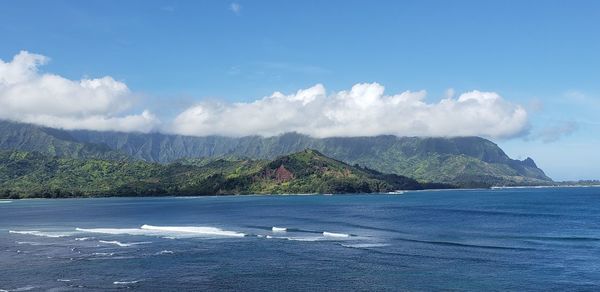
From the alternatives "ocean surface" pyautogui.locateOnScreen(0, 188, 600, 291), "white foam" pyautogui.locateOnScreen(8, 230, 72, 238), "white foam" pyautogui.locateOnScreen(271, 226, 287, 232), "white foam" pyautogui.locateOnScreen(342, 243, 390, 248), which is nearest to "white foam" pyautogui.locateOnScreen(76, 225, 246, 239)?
"ocean surface" pyautogui.locateOnScreen(0, 188, 600, 291)

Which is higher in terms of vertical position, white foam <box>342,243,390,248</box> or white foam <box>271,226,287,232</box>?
white foam <box>271,226,287,232</box>

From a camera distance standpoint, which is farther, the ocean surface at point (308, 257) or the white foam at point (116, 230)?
the white foam at point (116, 230)

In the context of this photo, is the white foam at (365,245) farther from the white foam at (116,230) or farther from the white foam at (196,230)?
the white foam at (116,230)

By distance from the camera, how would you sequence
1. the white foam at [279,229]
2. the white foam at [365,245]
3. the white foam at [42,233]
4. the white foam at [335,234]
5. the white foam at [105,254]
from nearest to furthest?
the white foam at [105,254], the white foam at [365,245], the white foam at [335,234], the white foam at [42,233], the white foam at [279,229]

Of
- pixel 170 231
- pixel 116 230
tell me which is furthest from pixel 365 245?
pixel 116 230

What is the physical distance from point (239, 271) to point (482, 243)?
181 feet

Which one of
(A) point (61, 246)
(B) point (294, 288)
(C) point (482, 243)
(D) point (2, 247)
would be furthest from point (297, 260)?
(D) point (2, 247)

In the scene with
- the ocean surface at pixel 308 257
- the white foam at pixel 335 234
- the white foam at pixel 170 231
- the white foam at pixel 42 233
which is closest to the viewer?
the ocean surface at pixel 308 257

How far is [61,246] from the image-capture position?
116 meters

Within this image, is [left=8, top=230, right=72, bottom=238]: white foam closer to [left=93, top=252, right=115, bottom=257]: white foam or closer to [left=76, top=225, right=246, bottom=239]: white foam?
[left=76, top=225, right=246, bottom=239]: white foam

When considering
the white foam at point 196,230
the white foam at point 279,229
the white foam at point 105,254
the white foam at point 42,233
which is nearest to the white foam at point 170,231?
the white foam at point 196,230

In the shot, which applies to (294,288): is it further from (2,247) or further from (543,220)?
(543,220)

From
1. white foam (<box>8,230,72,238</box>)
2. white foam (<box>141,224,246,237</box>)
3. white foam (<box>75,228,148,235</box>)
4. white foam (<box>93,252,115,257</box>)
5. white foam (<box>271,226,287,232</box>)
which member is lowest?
white foam (<box>93,252,115,257</box>)

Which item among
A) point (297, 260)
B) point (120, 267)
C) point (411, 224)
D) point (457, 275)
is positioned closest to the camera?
point (457, 275)
